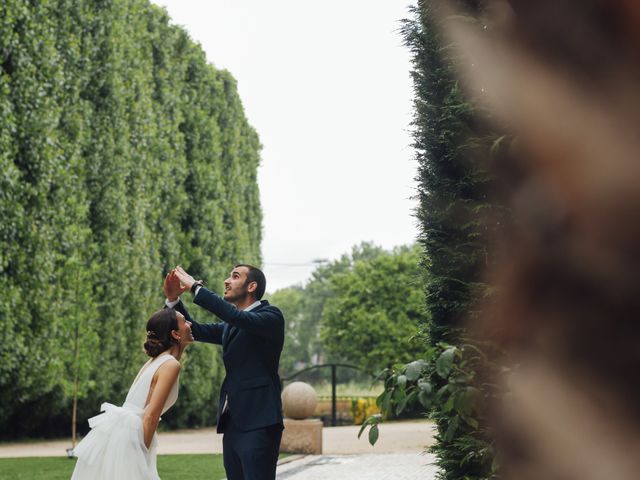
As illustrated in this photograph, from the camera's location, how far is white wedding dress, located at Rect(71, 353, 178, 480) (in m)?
5.30

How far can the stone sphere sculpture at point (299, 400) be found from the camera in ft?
49.0

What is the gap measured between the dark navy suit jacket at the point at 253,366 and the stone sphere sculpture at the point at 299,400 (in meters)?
9.27

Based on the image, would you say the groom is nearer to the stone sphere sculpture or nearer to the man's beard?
the man's beard

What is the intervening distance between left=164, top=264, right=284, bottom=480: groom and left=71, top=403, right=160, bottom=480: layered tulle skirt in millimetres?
514

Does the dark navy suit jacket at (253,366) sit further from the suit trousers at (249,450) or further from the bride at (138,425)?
the bride at (138,425)

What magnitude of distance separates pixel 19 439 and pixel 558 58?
727 inches

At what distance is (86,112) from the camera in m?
18.3

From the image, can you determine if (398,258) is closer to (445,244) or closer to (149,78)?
(149,78)

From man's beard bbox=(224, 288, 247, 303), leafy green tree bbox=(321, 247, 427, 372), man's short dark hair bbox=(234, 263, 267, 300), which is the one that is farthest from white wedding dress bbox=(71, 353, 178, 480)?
leafy green tree bbox=(321, 247, 427, 372)

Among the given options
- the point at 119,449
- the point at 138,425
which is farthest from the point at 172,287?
the point at 119,449

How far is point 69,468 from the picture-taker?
41.6ft

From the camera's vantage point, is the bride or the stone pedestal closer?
the bride

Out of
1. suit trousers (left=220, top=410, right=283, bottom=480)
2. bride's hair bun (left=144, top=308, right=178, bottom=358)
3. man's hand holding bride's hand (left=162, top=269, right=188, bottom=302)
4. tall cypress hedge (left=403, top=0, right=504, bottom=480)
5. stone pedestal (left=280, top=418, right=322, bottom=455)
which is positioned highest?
tall cypress hedge (left=403, top=0, right=504, bottom=480)

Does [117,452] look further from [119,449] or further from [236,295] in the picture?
[236,295]
